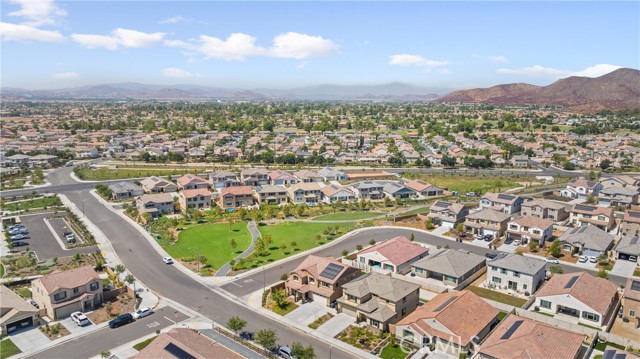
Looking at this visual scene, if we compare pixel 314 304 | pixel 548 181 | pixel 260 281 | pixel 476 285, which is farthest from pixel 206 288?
pixel 548 181

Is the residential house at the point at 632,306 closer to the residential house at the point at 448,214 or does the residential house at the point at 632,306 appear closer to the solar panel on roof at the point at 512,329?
the solar panel on roof at the point at 512,329

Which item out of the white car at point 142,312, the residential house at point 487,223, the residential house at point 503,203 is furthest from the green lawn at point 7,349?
the residential house at point 503,203

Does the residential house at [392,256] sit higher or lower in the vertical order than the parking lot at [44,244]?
higher

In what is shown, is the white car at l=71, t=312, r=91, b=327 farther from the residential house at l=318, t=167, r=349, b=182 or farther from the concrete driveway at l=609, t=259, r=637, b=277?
the residential house at l=318, t=167, r=349, b=182

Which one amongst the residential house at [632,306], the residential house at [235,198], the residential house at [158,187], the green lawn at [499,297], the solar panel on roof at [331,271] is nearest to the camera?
the residential house at [632,306]

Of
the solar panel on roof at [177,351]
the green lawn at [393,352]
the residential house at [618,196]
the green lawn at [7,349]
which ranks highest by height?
the residential house at [618,196]

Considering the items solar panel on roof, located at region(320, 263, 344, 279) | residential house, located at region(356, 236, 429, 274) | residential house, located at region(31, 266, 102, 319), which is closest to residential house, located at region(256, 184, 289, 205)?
residential house, located at region(356, 236, 429, 274)

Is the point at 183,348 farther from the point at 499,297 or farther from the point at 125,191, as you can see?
the point at 125,191
